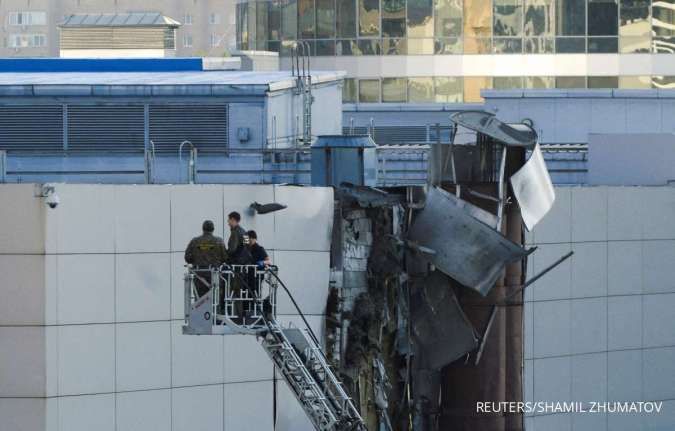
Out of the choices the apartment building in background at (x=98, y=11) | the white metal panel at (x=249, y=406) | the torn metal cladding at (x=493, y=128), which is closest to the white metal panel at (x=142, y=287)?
the white metal panel at (x=249, y=406)

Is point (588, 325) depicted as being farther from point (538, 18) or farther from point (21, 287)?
point (538, 18)

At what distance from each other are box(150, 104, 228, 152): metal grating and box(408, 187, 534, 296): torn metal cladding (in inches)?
348

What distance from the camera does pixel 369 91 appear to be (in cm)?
7406

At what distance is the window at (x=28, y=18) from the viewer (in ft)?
642

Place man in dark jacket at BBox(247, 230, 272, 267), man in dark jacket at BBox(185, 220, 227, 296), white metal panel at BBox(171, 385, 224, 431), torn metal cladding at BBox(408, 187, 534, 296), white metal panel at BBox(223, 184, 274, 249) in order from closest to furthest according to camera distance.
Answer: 1. man in dark jacket at BBox(185, 220, 227, 296)
2. man in dark jacket at BBox(247, 230, 272, 267)
3. white metal panel at BBox(171, 385, 224, 431)
4. white metal panel at BBox(223, 184, 274, 249)
5. torn metal cladding at BBox(408, 187, 534, 296)

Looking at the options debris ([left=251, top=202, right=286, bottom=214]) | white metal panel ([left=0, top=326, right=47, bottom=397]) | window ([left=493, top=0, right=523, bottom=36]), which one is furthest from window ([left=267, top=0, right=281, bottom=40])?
white metal panel ([left=0, top=326, right=47, bottom=397])

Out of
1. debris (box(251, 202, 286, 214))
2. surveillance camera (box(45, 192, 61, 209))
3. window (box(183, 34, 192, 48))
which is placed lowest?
debris (box(251, 202, 286, 214))

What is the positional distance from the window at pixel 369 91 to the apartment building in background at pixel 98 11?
116 m

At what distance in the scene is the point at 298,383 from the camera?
24594mm

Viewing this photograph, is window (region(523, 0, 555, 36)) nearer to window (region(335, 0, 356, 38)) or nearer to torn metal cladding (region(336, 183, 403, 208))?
window (region(335, 0, 356, 38))

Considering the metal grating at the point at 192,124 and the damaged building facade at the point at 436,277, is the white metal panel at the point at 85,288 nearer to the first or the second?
the damaged building facade at the point at 436,277

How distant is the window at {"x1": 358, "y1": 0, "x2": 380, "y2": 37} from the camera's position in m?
71.7

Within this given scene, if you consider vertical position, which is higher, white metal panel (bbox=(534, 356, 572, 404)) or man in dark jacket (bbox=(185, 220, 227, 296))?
man in dark jacket (bbox=(185, 220, 227, 296))

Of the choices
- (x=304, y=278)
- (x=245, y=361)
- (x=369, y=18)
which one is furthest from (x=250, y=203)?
(x=369, y=18)
